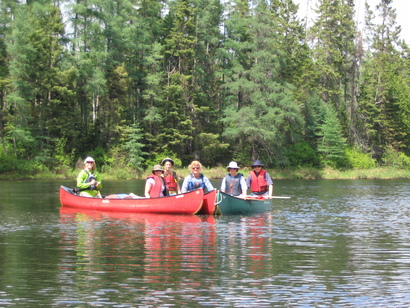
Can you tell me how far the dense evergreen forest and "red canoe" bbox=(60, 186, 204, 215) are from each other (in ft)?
80.1

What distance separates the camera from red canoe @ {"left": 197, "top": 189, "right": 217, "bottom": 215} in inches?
698

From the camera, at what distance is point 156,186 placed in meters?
18.2

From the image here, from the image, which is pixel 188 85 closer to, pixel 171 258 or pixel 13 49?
pixel 13 49

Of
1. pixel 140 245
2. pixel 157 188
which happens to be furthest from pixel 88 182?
pixel 140 245

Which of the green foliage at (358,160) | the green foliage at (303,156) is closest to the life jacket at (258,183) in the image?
the green foliage at (303,156)

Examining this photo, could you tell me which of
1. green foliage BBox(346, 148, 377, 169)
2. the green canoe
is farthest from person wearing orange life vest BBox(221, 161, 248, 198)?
green foliage BBox(346, 148, 377, 169)

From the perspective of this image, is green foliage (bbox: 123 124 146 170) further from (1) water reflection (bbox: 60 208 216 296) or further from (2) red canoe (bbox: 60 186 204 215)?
(1) water reflection (bbox: 60 208 216 296)

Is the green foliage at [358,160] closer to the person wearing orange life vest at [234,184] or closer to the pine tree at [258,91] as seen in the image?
the pine tree at [258,91]

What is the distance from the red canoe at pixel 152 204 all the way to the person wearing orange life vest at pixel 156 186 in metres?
0.38

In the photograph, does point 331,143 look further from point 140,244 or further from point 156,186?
point 140,244

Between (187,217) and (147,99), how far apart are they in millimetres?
34556

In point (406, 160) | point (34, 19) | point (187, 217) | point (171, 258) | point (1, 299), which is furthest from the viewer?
point (406, 160)

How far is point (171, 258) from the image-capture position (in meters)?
10.8

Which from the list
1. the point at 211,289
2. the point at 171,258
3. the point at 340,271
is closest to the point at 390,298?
the point at 340,271
